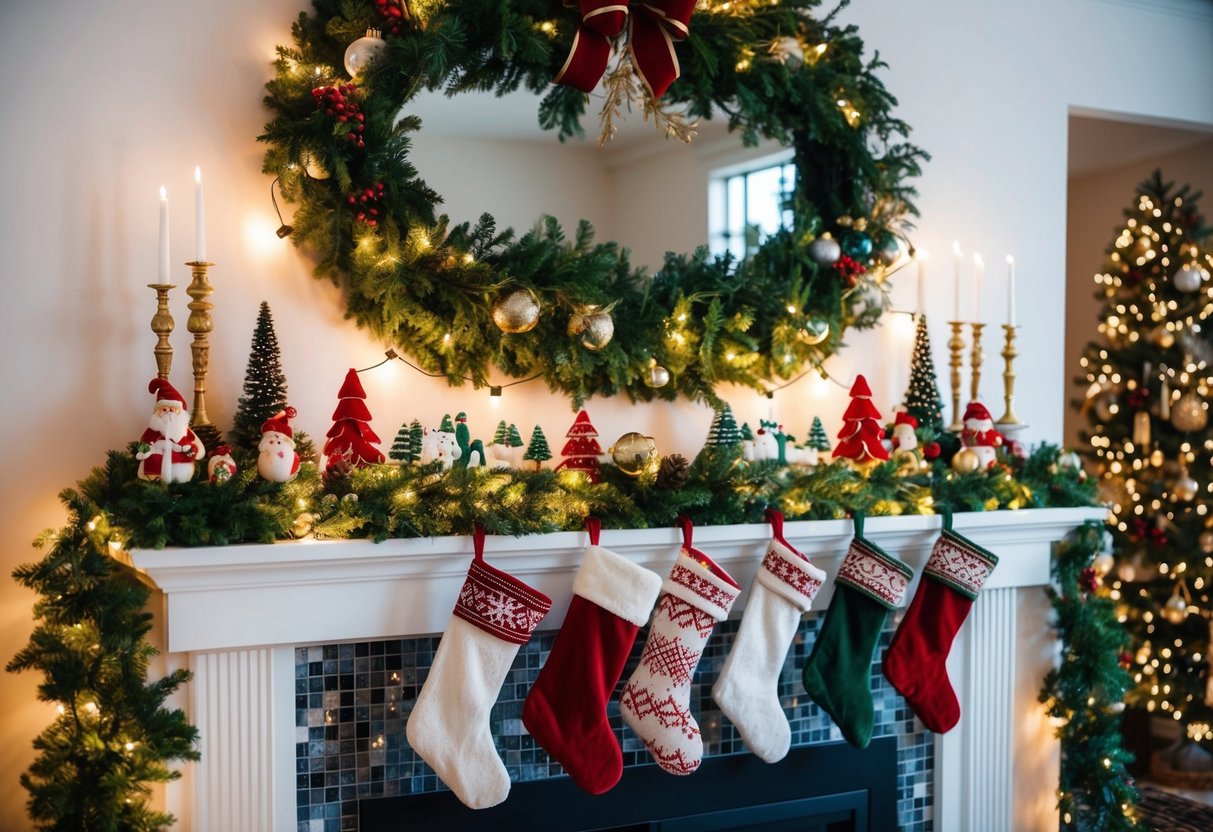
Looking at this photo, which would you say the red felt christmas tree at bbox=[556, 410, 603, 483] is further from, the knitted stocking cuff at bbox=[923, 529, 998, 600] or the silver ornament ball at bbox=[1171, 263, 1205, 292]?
the silver ornament ball at bbox=[1171, 263, 1205, 292]

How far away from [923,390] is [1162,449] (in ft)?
4.79

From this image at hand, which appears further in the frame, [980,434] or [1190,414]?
[1190,414]

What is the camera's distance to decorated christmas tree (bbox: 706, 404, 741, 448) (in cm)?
224

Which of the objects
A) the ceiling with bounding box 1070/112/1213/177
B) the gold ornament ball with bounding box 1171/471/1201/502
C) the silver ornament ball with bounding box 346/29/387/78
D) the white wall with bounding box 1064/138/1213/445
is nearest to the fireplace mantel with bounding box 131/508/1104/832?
the silver ornament ball with bounding box 346/29/387/78

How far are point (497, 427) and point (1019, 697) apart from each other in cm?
146

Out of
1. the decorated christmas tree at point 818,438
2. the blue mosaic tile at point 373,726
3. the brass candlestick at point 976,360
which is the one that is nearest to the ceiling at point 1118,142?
the brass candlestick at point 976,360

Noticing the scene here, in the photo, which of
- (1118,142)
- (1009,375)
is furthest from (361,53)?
(1118,142)

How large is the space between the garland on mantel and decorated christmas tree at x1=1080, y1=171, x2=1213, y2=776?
2.23m

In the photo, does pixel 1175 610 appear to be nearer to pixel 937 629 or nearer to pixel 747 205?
pixel 937 629

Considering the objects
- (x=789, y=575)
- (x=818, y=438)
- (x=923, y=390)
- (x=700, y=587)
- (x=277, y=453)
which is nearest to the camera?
(x=277, y=453)

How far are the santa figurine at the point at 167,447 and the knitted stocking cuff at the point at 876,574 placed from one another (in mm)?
1311

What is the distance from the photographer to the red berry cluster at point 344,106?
1.92 metres

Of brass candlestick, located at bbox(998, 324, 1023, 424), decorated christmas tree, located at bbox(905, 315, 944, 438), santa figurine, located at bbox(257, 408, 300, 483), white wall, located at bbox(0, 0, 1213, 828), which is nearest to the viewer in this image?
santa figurine, located at bbox(257, 408, 300, 483)

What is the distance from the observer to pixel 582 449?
6.95 feet
